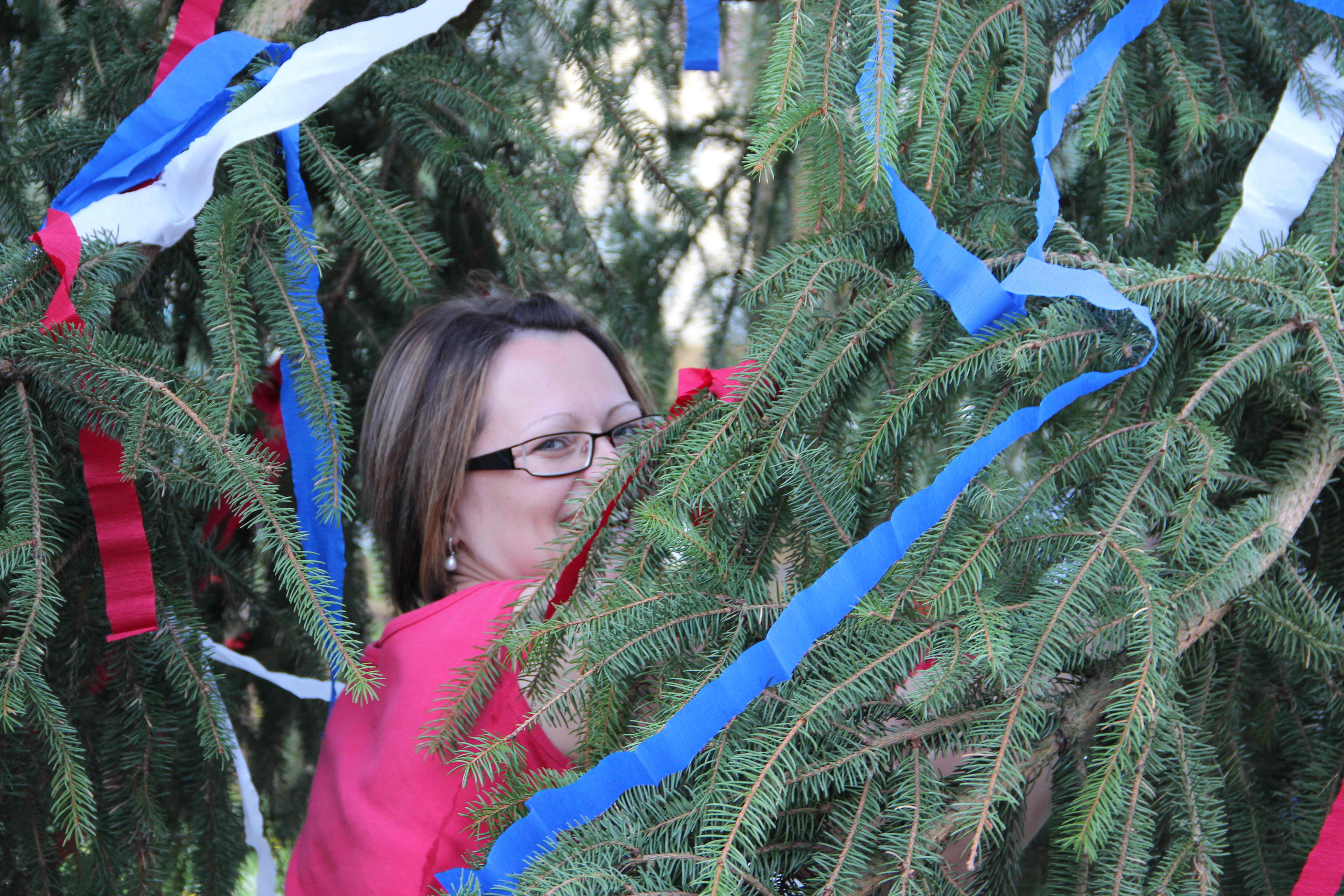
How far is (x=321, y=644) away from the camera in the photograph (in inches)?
44.5

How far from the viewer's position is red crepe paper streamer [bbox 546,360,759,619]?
3.75ft

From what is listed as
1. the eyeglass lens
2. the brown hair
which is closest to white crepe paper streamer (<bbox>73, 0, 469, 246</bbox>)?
the brown hair

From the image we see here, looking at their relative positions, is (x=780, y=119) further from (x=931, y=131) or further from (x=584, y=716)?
(x=584, y=716)

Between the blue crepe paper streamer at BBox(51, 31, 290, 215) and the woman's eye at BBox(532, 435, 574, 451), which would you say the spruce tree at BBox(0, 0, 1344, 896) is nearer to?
the blue crepe paper streamer at BBox(51, 31, 290, 215)

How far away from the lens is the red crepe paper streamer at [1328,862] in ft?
3.17

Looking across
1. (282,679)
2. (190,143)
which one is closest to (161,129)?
(190,143)

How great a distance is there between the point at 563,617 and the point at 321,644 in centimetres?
29

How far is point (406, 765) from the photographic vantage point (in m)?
1.31

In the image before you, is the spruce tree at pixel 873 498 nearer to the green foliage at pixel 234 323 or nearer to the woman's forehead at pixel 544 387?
the green foliage at pixel 234 323

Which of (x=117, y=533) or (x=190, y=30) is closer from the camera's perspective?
(x=117, y=533)

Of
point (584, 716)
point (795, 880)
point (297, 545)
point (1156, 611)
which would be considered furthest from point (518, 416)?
point (1156, 611)

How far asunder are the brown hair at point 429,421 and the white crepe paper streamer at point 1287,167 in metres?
1.09

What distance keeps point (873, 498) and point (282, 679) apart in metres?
1.14

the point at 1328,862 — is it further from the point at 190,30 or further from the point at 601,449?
the point at 190,30
